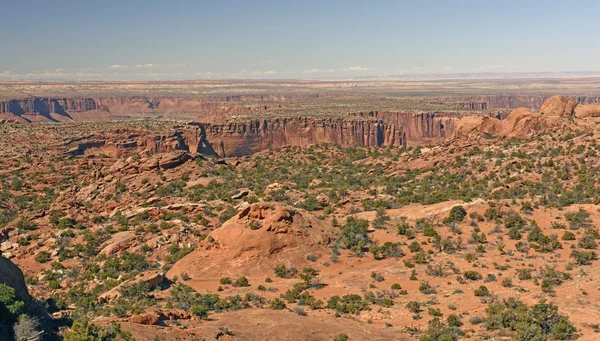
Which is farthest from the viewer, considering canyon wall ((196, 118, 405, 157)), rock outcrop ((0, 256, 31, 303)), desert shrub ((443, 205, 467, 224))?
canyon wall ((196, 118, 405, 157))

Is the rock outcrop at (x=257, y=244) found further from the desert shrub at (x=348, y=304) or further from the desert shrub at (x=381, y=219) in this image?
the desert shrub at (x=348, y=304)

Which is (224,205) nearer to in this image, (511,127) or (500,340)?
(500,340)

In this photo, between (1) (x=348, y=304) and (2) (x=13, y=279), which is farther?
(1) (x=348, y=304)

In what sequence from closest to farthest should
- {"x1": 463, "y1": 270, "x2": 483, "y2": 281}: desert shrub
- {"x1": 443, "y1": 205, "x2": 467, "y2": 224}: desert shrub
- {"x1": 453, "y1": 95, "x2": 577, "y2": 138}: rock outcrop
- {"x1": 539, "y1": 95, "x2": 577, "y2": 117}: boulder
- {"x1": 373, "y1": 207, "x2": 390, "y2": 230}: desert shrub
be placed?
{"x1": 463, "y1": 270, "x2": 483, "y2": 281}: desert shrub, {"x1": 443, "y1": 205, "x2": 467, "y2": 224}: desert shrub, {"x1": 373, "y1": 207, "x2": 390, "y2": 230}: desert shrub, {"x1": 453, "y1": 95, "x2": 577, "y2": 138}: rock outcrop, {"x1": 539, "y1": 95, "x2": 577, "y2": 117}: boulder

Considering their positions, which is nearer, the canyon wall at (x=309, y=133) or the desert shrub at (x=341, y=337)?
the desert shrub at (x=341, y=337)

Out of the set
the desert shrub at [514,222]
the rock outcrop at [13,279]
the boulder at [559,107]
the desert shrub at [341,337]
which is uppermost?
the boulder at [559,107]

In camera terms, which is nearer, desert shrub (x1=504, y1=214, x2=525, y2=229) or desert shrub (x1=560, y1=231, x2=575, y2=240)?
desert shrub (x1=560, y1=231, x2=575, y2=240)

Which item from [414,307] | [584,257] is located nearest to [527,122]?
[584,257]

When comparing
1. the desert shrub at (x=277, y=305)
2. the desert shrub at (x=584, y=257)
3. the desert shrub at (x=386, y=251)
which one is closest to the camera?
the desert shrub at (x=277, y=305)

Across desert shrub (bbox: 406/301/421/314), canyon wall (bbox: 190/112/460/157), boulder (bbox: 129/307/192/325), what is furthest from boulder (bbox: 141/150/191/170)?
canyon wall (bbox: 190/112/460/157)

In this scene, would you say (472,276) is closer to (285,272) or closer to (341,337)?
(285,272)

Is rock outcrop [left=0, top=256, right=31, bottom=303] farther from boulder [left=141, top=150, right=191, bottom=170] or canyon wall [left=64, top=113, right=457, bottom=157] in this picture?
canyon wall [left=64, top=113, right=457, bottom=157]

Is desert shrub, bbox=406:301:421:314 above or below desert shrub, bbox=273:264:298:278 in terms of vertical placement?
above

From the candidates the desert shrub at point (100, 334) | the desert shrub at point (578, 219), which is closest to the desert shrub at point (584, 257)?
→ the desert shrub at point (578, 219)
